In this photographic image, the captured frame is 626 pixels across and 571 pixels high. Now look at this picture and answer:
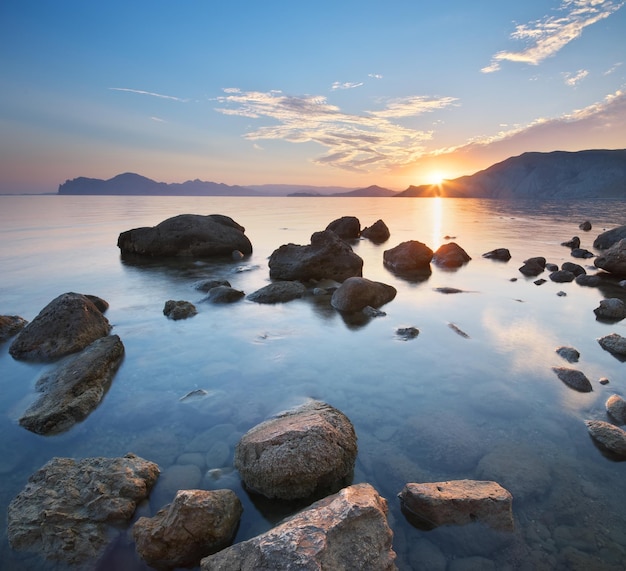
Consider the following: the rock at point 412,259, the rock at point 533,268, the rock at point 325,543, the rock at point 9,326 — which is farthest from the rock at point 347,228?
the rock at point 325,543

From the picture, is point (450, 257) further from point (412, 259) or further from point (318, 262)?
point (318, 262)

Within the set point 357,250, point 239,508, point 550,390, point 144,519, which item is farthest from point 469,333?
point 357,250

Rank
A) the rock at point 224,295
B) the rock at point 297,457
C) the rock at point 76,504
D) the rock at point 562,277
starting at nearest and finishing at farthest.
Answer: the rock at point 76,504 < the rock at point 297,457 < the rock at point 224,295 < the rock at point 562,277

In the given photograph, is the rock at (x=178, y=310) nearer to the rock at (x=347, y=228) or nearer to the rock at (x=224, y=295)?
the rock at (x=224, y=295)

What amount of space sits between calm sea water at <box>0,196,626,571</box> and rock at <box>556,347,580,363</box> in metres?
0.22

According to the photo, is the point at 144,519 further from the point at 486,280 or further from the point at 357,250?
the point at 357,250

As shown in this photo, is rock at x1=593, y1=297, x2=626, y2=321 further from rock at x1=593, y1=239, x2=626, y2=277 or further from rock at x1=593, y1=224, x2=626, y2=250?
rock at x1=593, y1=224, x2=626, y2=250

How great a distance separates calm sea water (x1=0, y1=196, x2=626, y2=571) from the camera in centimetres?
518

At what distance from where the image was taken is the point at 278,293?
15805 millimetres

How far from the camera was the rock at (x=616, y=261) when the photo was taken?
19047 millimetres

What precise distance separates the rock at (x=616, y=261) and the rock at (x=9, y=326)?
24.7 meters

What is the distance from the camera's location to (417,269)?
22.4m

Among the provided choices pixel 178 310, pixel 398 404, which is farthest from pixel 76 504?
pixel 178 310

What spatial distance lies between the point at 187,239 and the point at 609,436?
80.2ft
